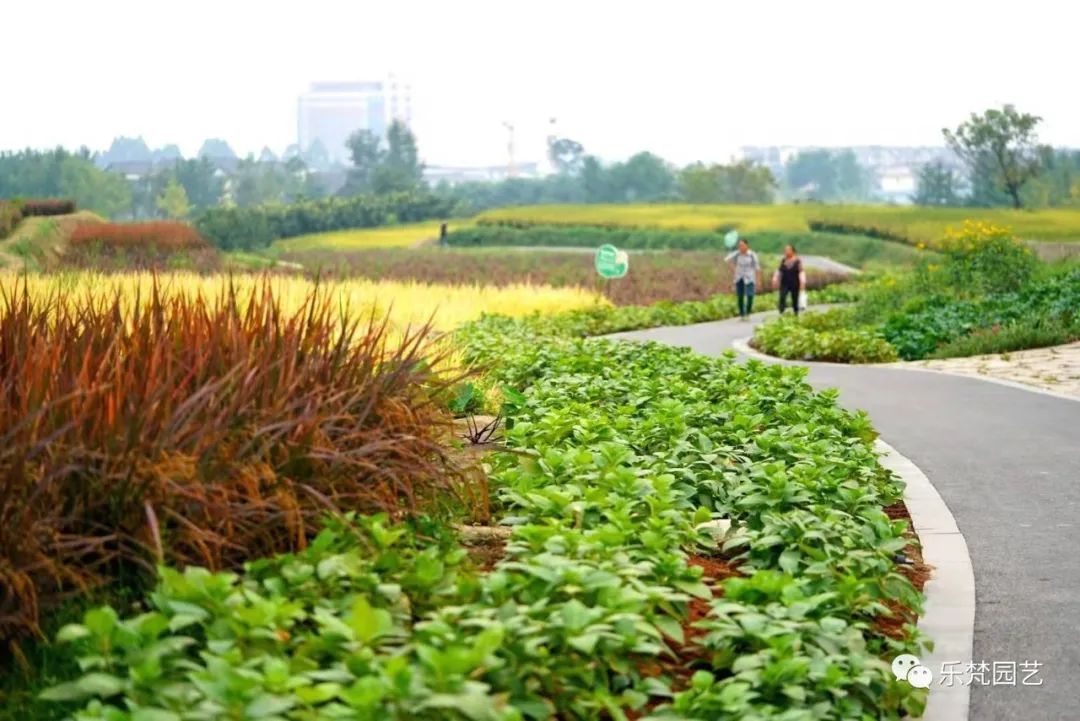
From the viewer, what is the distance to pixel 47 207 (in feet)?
147

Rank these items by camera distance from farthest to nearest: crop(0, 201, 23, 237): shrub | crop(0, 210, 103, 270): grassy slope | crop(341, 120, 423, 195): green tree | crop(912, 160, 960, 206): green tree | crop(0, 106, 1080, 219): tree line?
1. crop(341, 120, 423, 195): green tree
2. crop(912, 160, 960, 206): green tree
3. crop(0, 106, 1080, 219): tree line
4. crop(0, 201, 23, 237): shrub
5. crop(0, 210, 103, 270): grassy slope

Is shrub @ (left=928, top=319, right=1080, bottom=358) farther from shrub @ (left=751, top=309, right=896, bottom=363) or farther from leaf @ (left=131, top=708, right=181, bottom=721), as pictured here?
leaf @ (left=131, top=708, right=181, bottom=721)

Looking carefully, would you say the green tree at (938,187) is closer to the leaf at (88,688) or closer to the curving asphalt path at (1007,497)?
the curving asphalt path at (1007,497)

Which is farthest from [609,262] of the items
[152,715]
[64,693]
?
[152,715]

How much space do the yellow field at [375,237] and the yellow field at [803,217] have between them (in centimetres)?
437

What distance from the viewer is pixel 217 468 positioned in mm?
5629

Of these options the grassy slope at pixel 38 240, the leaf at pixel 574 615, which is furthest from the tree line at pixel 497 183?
the leaf at pixel 574 615

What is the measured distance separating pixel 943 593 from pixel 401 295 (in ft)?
64.0

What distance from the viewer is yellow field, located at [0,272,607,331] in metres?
18.9

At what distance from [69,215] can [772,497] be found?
40487 millimetres

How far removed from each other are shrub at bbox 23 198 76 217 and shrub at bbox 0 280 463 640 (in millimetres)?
38132

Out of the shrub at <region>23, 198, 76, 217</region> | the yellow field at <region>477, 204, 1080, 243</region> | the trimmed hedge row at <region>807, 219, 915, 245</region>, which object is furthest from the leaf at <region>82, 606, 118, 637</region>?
the trimmed hedge row at <region>807, 219, 915, 245</region>

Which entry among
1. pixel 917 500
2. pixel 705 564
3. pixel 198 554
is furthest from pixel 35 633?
pixel 917 500

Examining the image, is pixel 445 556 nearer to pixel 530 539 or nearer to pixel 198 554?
pixel 530 539
